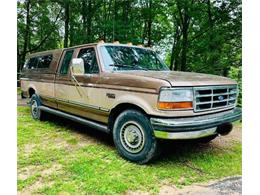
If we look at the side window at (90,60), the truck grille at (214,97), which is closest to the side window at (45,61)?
the side window at (90,60)

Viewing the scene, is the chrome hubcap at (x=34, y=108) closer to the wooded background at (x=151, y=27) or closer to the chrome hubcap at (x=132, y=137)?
the chrome hubcap at (x=132, y=137)

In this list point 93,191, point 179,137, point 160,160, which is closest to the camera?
point 93,191

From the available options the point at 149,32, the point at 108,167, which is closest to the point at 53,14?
the point at 149,32

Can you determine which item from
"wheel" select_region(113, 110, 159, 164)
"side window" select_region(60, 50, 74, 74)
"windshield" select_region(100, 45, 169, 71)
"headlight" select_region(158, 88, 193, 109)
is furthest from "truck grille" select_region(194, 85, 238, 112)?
"side window" select_region(60, 50, 74, 74)

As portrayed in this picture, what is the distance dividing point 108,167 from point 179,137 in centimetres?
106

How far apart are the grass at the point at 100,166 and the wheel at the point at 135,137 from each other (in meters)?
0.14

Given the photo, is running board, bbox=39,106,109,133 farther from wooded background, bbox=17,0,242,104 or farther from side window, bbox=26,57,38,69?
wooded background, bbox=17,0,242,104

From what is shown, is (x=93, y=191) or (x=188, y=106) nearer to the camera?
(x=93, y=191)

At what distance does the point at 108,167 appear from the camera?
12.8ft

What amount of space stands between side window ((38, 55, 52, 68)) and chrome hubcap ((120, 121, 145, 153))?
10.1ft

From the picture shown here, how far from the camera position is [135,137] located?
4.10 m

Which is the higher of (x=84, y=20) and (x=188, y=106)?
(x=84, y=20)
